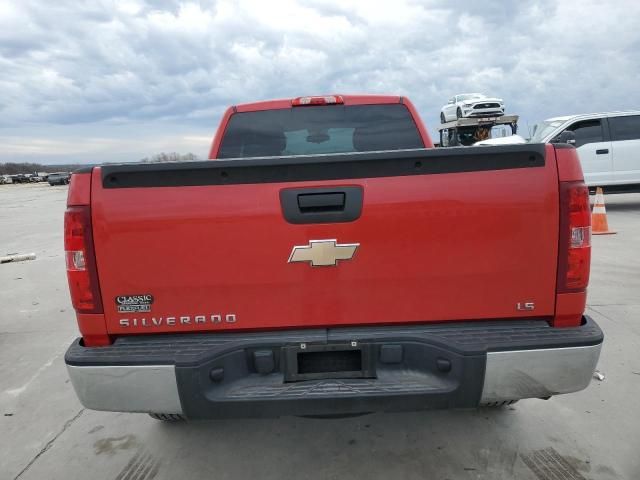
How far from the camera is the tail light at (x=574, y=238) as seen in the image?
2021 mm

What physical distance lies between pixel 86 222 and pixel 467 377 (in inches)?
70.5

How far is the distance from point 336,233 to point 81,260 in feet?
3.75

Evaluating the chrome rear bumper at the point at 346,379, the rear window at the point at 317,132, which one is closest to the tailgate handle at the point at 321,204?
the chrome rear bumper at the point at 346,379

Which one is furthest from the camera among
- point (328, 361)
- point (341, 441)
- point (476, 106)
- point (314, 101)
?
point (476, 106)

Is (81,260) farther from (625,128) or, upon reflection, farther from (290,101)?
(625,128)

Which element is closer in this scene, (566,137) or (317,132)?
(317,132)

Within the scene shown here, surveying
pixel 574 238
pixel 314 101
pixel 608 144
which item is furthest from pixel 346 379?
pixel 608 144

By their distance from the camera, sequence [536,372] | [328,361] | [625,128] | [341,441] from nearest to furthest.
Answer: [536,372]
[328,361]
[341,441]
[625,128]

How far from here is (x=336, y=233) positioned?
6.68ft

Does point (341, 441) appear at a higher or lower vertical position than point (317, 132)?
lower

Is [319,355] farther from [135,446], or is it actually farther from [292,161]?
[135,446]

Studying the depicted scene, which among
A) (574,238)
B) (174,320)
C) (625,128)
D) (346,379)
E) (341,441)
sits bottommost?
(341,441)

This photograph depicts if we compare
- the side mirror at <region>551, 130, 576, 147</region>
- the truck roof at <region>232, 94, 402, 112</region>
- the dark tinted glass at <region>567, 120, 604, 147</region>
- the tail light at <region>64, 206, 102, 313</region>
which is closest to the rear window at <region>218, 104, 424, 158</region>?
the truck roof at <region>232, 94, 402, 112</region>

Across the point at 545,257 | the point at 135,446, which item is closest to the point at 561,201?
the point at 545,257
